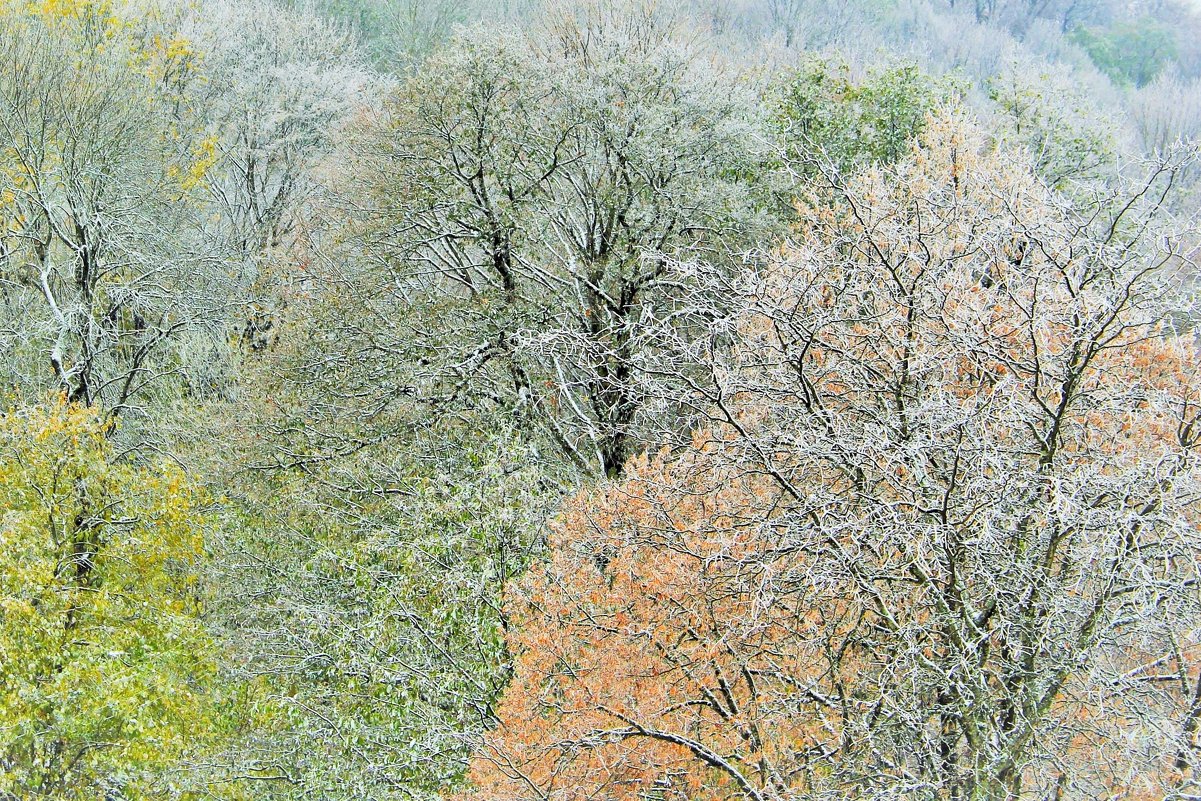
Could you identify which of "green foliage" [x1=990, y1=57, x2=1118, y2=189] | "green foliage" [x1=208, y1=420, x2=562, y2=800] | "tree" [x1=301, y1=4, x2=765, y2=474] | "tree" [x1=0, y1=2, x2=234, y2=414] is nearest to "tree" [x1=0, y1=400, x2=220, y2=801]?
"green foliage" [x1=208, y1=420, x2=562, y2=800]

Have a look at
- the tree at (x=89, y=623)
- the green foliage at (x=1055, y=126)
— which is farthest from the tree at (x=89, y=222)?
the green foliage at (x=1055, y=126)

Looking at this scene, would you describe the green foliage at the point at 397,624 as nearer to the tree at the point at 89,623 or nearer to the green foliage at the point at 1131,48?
the tree at the point at 89,623

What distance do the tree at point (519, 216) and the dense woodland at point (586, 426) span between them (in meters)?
0.09

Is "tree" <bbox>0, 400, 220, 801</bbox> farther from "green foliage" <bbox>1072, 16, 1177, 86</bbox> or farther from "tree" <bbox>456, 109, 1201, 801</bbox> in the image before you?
"green foliage" <bbox>1072, 16, 1177, 86</bbox>

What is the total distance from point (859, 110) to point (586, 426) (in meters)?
10.3

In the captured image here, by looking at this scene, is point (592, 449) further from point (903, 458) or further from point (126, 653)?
point (903, 458)

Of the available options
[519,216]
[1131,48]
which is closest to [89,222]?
[519,216]

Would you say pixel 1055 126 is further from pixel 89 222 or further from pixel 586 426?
pixel 89 222

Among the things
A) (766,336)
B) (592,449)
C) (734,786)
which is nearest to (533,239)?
(592,449)

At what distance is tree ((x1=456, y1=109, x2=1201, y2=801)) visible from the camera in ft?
22.5

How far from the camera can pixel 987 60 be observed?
55938mm

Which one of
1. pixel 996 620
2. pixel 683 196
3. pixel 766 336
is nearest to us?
pixel 996 620

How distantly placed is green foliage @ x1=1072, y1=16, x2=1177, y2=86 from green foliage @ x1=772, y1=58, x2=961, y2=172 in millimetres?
44163

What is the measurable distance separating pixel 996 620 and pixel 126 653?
13.0 meters
